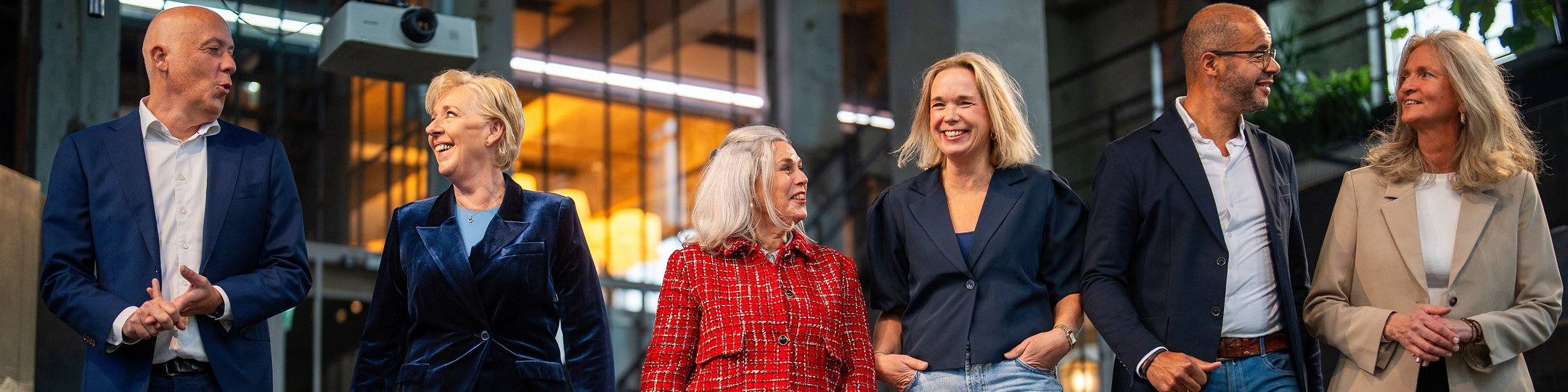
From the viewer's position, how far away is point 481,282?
11.5 ft

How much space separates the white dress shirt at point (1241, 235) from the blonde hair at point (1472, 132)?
0.45 m

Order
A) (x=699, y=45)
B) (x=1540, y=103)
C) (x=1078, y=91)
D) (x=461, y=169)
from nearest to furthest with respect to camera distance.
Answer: (x=461, y=169)
(x=1540, y=103)
(x=1078, y=91)
(x=699, y=45)

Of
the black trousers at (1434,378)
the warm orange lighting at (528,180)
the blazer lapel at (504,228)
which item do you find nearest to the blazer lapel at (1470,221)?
the black trousers at (1434,378)

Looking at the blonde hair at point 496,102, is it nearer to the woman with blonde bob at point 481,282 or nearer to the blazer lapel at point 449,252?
the woman with blonde bob at point 481,282

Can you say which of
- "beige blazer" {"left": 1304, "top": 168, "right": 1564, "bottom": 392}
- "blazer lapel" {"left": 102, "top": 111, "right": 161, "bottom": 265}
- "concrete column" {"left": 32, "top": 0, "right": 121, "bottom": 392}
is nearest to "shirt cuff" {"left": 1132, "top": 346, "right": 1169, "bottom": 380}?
"beige blazer" {"left": 1304, "top": 168, "right": 1564, "bottom": 392}

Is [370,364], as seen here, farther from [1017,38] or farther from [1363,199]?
[1017,38]

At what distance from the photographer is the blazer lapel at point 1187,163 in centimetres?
344

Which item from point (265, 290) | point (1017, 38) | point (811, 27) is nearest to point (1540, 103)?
point (1017, 38)

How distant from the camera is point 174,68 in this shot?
3459 millimetres

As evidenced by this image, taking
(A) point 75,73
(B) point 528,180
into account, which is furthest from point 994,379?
(B) point 528,180

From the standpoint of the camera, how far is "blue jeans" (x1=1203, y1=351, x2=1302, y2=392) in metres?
3.28

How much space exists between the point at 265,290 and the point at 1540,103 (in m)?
4.07

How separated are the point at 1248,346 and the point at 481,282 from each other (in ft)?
5.88

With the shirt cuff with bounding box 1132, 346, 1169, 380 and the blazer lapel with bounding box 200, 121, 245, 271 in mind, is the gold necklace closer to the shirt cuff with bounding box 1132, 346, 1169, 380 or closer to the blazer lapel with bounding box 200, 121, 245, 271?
the blazer lapel with bounding box 200, 121, 245, 271
